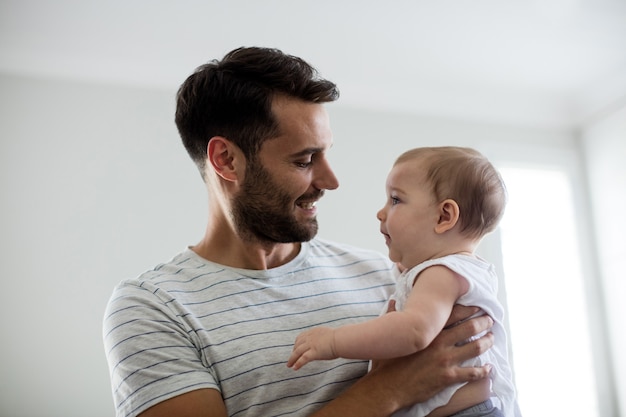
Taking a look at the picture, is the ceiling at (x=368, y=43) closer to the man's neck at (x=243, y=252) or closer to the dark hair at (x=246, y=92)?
the dark hair at (x=246, y=92)

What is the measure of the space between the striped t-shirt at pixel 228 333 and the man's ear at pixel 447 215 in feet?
1.00

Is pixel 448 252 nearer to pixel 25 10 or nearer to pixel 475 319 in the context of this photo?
pixel 475 319

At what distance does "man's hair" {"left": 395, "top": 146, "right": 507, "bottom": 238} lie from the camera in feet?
4.56

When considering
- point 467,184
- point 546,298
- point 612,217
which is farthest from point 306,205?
point 612,217

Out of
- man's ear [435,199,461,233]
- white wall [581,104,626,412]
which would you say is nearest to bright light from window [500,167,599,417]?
white wall [581,104,626,412]

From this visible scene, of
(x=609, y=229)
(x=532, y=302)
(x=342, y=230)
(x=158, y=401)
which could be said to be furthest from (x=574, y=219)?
(x=158, y=401)

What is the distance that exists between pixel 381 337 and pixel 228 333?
1.24ft

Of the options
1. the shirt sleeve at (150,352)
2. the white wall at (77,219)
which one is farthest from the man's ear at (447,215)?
the white wall at (77,219)

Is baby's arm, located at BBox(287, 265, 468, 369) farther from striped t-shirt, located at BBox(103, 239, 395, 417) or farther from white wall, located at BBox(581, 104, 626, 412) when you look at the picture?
white wall, located at BBox(581, 104, 626, 412)

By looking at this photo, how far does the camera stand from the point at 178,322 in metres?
1.40

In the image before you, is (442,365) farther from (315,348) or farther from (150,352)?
(150,352)

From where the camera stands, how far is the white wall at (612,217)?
414cm

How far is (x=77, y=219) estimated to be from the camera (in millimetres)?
3404

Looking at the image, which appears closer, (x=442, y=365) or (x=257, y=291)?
(x=442, y=365)
